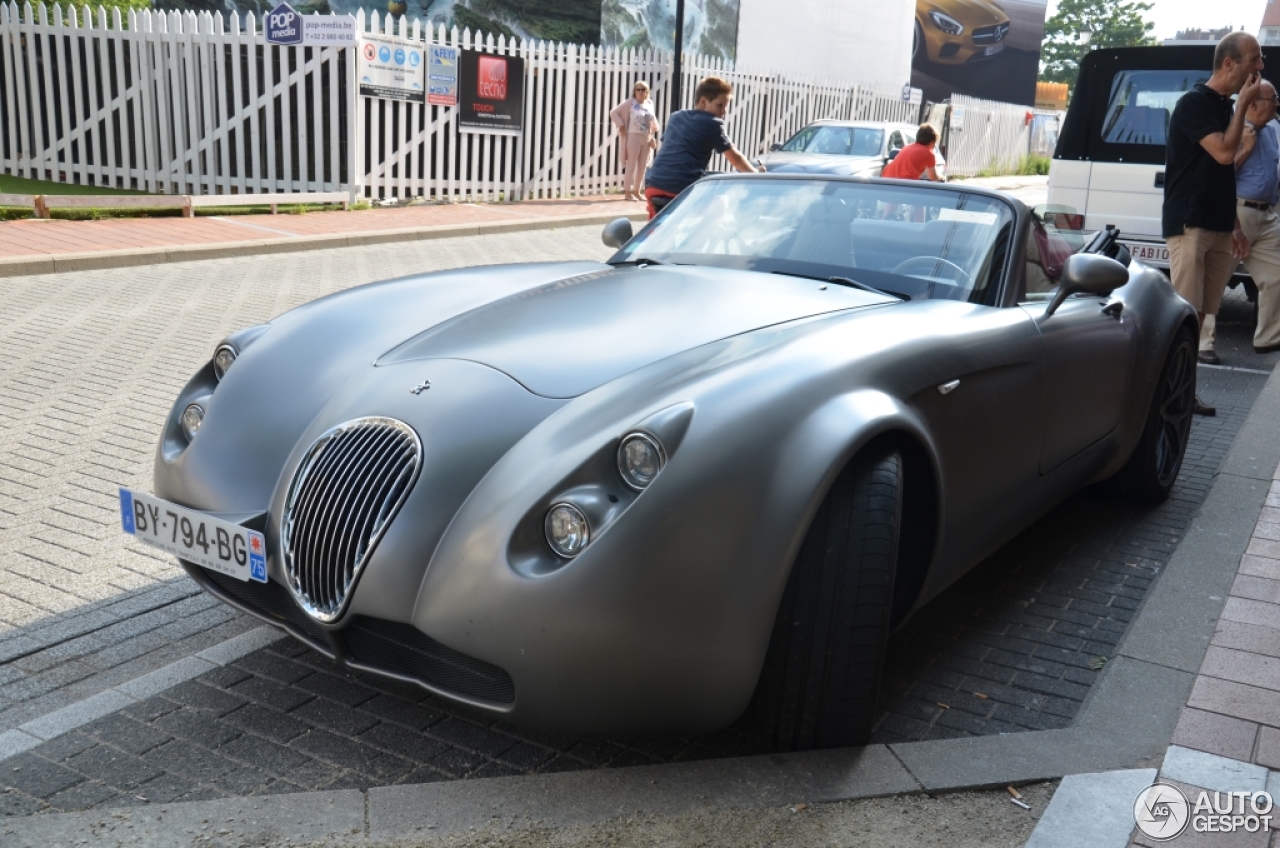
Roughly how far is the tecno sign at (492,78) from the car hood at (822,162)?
158 inches

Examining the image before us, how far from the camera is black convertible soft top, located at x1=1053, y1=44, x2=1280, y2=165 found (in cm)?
958

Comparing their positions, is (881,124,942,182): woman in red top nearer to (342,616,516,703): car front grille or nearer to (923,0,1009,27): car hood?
(342,616,516,703): car front grille

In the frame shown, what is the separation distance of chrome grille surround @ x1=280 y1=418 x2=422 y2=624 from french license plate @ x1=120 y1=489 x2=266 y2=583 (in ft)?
0.23

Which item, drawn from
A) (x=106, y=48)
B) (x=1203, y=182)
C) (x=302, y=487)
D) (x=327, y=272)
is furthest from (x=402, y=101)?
(x=302, y=487)

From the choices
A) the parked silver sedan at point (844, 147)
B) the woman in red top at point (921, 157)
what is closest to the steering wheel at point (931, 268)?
the woman in red top at point (921, 157)

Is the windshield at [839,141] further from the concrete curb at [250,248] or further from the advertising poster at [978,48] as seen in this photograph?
the advertising poster at [978,48]

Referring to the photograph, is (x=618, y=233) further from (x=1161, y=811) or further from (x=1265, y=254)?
(x=1265, y=254)

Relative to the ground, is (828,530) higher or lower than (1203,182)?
lower

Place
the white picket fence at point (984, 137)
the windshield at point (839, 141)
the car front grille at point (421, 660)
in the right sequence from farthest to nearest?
the white picket fence at point (984, 137) < the windshield at point (839, 141) < the car front grille at point (421, 660)

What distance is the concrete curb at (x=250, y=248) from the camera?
10.2 m

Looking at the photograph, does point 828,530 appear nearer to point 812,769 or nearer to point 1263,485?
point 812,769

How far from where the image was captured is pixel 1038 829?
2.57 metres

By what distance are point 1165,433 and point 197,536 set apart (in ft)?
12.9

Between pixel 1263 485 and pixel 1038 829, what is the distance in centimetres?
341
